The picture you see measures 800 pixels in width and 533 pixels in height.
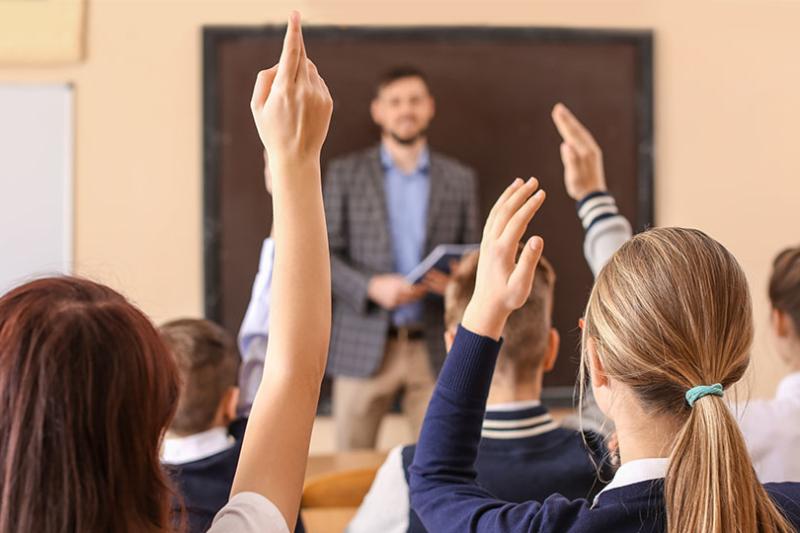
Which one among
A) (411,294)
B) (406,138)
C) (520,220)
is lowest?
(411,294)

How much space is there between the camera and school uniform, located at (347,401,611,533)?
1.46 m

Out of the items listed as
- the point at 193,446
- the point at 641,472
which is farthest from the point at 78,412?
the point at 193,446

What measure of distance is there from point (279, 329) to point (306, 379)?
0.06 meters

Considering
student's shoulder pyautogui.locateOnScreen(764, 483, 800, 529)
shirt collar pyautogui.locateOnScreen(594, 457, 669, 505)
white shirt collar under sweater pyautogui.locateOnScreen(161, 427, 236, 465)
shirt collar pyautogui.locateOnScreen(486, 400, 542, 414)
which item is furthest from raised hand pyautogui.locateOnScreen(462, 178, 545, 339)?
white shirt collar under sweater pyautogui.locateOnScreen(161, 427, 236, 465)

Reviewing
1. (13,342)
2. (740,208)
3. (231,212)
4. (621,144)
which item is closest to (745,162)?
(740,208)

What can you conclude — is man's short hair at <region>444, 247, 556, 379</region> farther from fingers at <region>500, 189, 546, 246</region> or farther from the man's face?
the man's face

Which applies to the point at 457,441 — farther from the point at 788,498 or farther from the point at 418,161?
the point at 418,161

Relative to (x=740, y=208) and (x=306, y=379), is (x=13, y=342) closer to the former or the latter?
(x=306, y=379)

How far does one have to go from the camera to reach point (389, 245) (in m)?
3.90

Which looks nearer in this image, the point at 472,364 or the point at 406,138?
the point at 472,364

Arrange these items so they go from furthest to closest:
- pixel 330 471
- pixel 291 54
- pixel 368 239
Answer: pixel 368 239 < pixel 330 471 < pixel 291 54

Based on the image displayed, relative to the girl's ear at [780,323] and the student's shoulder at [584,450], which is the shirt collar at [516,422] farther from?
the girl's ear at [780,323]

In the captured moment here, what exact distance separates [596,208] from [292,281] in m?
0.93

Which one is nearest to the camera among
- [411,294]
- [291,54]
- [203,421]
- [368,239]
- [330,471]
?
A: [291,54]
